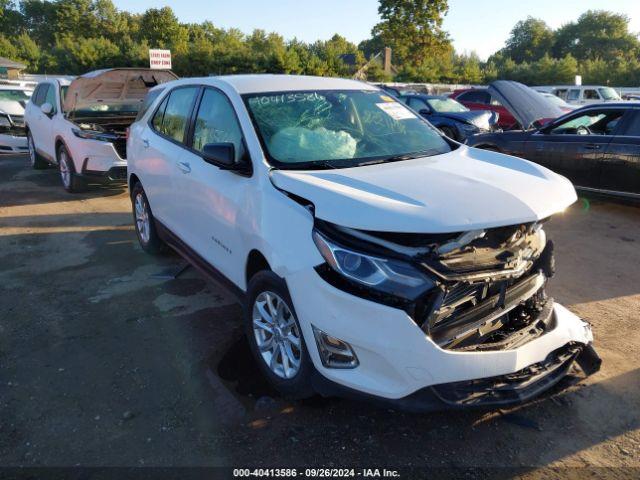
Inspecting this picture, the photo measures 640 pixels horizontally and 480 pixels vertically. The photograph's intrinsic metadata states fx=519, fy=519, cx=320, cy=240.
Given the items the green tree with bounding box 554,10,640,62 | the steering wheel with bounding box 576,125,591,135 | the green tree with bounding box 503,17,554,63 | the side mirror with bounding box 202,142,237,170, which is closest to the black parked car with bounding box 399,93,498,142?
→ the steering wheel with bounding box 576,125,591,135

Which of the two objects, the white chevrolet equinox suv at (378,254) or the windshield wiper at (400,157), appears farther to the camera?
the windshield wiper at (400,157)

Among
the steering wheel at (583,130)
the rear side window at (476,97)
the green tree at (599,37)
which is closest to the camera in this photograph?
the steering wheel at (583,130)

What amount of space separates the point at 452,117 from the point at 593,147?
20.9 ft

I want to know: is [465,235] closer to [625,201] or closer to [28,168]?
[625,201]

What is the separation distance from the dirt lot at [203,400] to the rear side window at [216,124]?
1.38m

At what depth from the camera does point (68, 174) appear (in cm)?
821

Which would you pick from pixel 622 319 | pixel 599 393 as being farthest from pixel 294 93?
pixel 622 319

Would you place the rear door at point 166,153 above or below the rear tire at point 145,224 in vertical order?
above

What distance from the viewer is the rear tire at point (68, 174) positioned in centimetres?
800

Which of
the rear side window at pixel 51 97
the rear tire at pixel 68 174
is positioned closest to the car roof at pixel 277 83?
the rear tire at pixel 68 174

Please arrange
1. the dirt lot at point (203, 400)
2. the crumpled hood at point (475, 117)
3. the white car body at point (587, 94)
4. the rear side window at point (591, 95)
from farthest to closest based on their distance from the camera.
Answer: the rear side window at point (591, 95), the white car body at point (587, 94), the crumpled hood at point (475, 117), the dirt lot at point (203, 400)

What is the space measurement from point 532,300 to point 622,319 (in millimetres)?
1736

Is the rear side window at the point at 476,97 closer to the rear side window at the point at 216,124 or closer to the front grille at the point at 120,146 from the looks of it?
the front grille at the point at 120,146

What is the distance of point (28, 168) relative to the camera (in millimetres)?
10906
